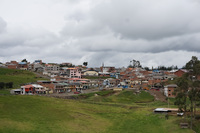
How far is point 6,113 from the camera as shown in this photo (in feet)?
157

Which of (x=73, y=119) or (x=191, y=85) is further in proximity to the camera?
(x=73, y=119)

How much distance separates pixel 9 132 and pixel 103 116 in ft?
81.1

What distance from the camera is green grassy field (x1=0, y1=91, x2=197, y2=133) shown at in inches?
1670

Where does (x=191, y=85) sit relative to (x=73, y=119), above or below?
above

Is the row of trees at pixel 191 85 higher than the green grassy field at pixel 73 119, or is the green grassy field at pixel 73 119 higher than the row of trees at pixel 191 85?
the row of trees at pixel 191 85

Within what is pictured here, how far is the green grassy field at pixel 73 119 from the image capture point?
42.4m

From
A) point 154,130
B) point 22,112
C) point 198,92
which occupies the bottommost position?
point 154,130

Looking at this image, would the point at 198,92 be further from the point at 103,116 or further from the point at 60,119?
the point at 60,119

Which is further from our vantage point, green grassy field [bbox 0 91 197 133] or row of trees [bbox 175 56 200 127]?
row of trees [bbox 175 56 200 127]

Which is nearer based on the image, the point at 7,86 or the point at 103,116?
the point at 103,116

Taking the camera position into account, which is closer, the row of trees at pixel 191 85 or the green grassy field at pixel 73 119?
the green grassy field at pixel 73 119

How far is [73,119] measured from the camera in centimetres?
4988

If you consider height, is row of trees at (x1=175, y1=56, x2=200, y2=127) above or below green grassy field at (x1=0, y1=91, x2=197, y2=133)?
above

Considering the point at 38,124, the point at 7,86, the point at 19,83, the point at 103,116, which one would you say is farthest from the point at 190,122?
the point at 19,83
